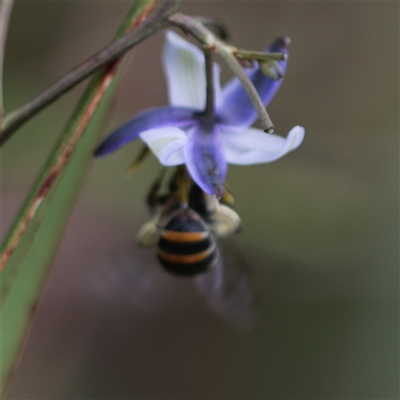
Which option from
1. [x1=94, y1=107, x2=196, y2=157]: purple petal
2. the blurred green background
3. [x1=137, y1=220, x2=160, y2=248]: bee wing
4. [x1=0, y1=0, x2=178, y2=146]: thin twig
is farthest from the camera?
the blurred green background

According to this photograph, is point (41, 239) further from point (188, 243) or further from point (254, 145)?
point (254, 145)

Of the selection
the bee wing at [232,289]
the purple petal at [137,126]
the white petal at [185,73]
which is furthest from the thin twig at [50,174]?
the bee wing at [232,289]

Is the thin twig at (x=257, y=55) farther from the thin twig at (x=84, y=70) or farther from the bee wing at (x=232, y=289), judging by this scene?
the bee wing at (x=232, y=289)

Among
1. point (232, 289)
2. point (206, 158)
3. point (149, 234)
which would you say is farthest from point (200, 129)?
point (232, 289)

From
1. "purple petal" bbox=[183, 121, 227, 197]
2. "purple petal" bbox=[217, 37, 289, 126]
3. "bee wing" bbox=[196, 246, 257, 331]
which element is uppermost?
"purple petal" bbox=[217, 37, 289, 126]

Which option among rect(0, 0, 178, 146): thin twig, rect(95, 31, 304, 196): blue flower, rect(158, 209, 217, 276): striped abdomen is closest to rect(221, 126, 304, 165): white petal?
rect(95, 31, 304, 196): blue flower

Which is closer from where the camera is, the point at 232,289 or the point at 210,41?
the point at 210,41

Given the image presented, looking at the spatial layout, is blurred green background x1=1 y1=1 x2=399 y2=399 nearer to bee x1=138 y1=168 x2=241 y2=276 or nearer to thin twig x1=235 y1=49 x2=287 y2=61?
bee x1=138 y1=168 x2=241 y2=276
